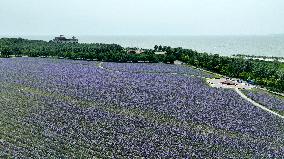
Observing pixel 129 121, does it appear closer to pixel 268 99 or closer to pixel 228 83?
pixel 268 99

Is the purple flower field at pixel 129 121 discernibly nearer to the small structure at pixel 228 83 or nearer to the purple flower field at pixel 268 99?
the purple flower field at pixel 268 99

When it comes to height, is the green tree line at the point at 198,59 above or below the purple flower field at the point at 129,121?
above

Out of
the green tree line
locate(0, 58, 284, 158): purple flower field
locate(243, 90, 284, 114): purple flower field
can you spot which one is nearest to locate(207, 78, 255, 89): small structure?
the green tree line

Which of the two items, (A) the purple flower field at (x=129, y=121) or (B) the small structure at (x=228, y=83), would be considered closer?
(A) the purple flower field at (x=129, y=121)

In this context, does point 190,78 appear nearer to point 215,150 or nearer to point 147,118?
point 147,118

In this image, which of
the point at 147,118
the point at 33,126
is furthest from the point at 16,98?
the point at 147,118

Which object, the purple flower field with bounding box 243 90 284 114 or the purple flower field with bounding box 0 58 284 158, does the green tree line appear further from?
the purple flower field with bounding box 0 58 284 158

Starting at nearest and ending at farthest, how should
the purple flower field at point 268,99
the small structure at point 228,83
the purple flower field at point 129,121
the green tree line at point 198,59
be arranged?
the purple flower field at point 129,121
the purple flower field at point 268,99
the small structure at point 228,83
the green tree line at point 198,59

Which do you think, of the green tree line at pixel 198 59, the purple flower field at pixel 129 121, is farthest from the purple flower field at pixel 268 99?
the green tree line at pixel 198 59

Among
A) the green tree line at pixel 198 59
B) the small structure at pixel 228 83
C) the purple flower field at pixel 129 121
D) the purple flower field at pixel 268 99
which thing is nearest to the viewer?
the purple flower field at pixel 129 121
